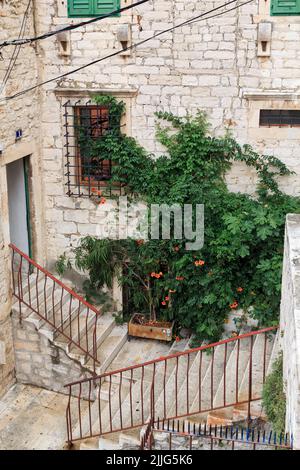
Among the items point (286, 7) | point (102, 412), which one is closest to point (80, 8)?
point (286, 7)

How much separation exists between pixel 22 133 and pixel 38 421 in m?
4.13

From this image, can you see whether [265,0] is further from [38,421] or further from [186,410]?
[38,421]

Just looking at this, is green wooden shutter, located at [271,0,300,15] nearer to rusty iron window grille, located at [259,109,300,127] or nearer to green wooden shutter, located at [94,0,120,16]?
rusty iron window grille, located at [259,109,300,127]

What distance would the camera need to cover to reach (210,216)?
27.8 ft

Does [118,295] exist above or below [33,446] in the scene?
above

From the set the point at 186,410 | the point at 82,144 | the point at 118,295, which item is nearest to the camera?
the point at 186,410

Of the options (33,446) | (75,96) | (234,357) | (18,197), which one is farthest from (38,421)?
(75,96)

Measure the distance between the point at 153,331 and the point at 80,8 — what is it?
16.5 ft

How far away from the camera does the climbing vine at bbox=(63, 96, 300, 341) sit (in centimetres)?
822

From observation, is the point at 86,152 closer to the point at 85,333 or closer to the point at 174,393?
the point at 85,333

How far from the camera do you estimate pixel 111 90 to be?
8.63 meters

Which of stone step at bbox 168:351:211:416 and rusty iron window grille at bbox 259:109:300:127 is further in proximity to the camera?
rusty iron window grille at bbox 259:109:300:127

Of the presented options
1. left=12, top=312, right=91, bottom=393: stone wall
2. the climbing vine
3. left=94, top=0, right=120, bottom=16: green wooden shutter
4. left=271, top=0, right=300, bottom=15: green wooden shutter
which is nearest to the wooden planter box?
the climbing vine

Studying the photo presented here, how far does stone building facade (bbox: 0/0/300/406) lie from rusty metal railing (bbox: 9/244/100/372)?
32cm
